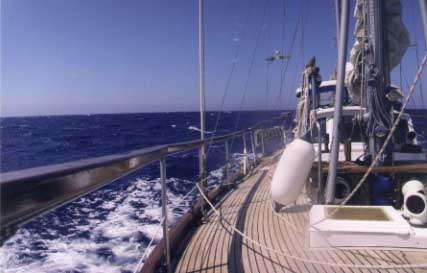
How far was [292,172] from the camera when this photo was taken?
3.27 metres

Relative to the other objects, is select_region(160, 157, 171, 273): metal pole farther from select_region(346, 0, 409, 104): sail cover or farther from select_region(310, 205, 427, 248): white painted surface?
select_region(346, 0, 409, 104): sail cover

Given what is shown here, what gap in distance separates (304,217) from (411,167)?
1449 mm

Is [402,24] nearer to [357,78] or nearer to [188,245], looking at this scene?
[357,78]

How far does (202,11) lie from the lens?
4645 mm

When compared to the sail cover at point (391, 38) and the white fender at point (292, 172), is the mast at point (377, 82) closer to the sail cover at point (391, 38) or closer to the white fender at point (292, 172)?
the sail cover at point (391, 38)

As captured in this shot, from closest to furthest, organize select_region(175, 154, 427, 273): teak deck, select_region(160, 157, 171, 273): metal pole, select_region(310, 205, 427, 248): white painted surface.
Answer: select_region(160, 157, 171, 273): metal pole → select_region(175, 154, 427, 273): teak deck → select_region(310, 205, 427, 248): white painted surface

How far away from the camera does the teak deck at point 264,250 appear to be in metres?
2.38

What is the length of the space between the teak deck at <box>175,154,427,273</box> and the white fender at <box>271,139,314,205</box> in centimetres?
35

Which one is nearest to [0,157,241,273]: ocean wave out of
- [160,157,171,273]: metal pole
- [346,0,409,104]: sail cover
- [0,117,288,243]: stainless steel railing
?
[160,157,171,273]: metal pole

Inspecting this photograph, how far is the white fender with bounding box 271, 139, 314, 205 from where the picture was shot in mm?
3264

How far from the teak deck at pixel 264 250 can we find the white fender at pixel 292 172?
0.35 metres

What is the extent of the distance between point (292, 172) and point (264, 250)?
0.96m

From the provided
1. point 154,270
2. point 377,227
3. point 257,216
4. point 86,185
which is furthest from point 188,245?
point 86,185

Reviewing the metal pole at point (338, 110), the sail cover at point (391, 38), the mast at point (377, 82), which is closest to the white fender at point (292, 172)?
the metal pole at point (338, 110)
